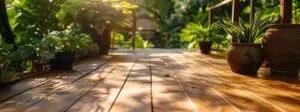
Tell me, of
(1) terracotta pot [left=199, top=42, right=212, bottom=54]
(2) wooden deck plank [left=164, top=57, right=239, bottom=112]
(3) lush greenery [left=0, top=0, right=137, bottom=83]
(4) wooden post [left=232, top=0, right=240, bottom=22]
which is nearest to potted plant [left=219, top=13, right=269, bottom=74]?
(2) wooden deck plank [left=164, top=57, right=239, bottom=112]

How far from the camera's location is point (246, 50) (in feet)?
9.78

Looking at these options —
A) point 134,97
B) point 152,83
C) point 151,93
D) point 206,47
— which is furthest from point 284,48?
point 206,47

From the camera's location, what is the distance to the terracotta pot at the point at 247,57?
2.98 metres

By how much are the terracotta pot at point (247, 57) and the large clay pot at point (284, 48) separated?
0.09 meters

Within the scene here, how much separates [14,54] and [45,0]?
1.73 meters

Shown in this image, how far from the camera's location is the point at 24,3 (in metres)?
4.17

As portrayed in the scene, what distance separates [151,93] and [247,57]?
1.29 metres

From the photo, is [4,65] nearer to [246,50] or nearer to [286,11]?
[246,50]

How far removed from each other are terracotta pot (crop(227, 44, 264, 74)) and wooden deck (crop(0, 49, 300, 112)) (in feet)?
0.52

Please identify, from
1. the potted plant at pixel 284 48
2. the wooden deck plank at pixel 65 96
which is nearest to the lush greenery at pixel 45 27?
the wooden deck plank at pixel 65 96

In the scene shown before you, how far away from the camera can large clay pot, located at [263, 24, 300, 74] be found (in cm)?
287

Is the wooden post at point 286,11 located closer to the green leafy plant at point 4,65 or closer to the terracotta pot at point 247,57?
the terracotta pot at point 247,57

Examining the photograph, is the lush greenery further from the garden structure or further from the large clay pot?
the large clay pot

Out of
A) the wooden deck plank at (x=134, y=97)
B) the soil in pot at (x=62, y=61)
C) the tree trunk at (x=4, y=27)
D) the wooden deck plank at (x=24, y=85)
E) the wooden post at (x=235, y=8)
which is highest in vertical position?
the wooden post at (x=235, y=8)
